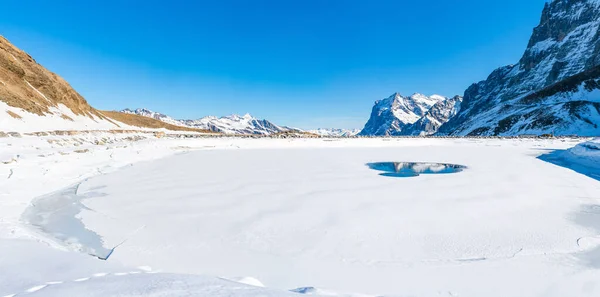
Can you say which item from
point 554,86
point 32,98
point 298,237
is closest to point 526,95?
point 554,86

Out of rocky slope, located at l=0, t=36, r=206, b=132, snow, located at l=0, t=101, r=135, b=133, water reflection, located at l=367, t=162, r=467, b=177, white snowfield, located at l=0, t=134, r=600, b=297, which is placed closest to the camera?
white snowfield, located at l=0, t=134, r=600, b=297

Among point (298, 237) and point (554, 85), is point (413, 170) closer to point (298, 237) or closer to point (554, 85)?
point (298, 237)

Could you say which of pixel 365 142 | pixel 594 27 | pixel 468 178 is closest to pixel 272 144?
pixel 365 142

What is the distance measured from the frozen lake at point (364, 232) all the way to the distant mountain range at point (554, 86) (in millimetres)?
79139

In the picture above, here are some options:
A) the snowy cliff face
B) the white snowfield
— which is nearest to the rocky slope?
the white snowfield

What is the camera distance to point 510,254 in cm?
382

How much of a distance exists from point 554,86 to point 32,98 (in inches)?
5233

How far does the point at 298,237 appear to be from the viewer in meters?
4.43

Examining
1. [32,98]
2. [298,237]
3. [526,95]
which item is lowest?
[298,237]

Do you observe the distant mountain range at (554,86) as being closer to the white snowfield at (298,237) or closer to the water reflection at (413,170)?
the water reflection at (413,170)

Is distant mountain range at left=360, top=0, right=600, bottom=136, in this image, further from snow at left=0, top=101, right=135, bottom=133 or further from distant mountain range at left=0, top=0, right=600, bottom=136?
snow at left=0, top=101, right=135, bottom=133

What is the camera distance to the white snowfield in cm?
303

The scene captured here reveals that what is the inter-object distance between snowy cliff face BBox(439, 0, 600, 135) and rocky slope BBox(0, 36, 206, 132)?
93.2 metres

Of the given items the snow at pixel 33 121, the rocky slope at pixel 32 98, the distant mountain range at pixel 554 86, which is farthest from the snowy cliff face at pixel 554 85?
the rocky slope at pixel 32 98
